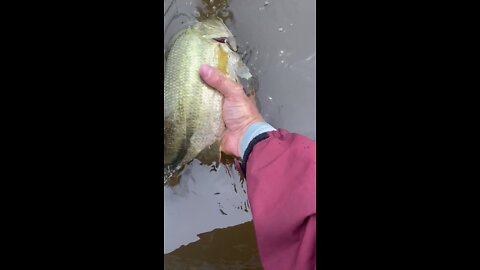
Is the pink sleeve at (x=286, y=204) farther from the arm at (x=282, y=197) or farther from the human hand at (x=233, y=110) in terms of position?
the human hand at (x=233, y=110)

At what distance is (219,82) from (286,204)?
55 cm

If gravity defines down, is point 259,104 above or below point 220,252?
above

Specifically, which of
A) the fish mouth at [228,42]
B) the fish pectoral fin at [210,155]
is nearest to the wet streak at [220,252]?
the fish pectoral fin at [210,155]

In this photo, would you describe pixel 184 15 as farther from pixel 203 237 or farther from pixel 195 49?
pixel 203 237

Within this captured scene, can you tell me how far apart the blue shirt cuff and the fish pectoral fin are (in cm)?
11

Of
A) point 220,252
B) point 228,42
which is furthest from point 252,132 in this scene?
point 220,252

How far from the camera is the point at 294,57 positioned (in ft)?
5.32

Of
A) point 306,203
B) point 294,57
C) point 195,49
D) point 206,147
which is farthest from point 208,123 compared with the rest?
point 306,203

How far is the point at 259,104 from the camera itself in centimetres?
164

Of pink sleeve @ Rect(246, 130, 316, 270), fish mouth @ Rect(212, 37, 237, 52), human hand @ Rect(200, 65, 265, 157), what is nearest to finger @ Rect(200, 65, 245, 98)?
human hand @ Rect(200, 65, 265, 157)

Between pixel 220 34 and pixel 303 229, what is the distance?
0.77m

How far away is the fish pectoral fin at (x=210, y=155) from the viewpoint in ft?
5.04

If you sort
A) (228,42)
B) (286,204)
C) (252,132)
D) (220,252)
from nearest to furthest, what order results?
(286,204) < (252,132) < (228,42) < (220,252)

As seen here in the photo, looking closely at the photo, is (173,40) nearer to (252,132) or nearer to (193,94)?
(193,94)
